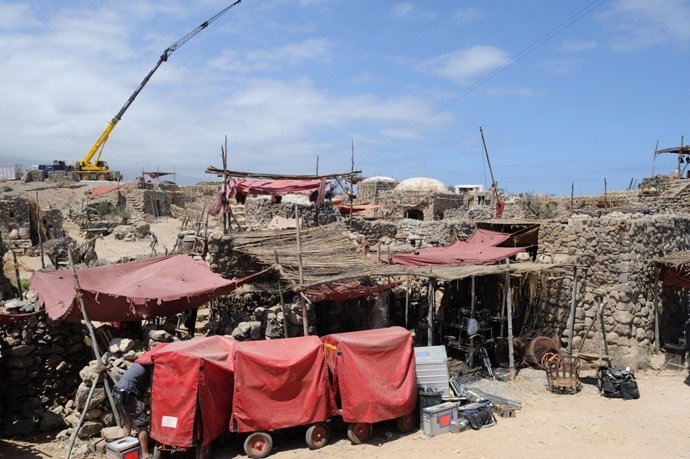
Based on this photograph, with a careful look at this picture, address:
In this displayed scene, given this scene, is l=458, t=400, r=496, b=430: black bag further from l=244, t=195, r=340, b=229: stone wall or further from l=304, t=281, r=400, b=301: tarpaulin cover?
l=244, t=195, r=340, b=229: stone wall

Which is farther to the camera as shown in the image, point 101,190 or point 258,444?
point 101,190

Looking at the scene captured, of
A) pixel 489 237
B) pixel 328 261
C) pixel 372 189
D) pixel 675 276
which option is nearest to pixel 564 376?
pixel 675 276

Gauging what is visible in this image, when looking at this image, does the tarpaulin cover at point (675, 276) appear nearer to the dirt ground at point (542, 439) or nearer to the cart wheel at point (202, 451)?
the dirt ground at point (542, 439)

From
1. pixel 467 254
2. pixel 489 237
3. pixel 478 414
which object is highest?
pixel 489 237

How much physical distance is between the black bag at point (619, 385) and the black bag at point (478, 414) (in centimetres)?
244

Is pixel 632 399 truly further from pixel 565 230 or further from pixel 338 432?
pixel 338 432

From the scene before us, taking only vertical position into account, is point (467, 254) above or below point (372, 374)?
above

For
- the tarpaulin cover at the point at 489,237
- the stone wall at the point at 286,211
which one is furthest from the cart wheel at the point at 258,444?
the stone wall at the point at 286,211

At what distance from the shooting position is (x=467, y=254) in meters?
12.2

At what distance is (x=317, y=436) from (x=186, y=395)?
184 cm

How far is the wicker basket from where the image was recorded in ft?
29.4

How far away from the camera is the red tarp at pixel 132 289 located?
772cm

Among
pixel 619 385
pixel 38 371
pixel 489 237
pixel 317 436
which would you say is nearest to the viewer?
pixel 317 436

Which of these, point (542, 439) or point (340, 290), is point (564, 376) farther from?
point (340, 290)
